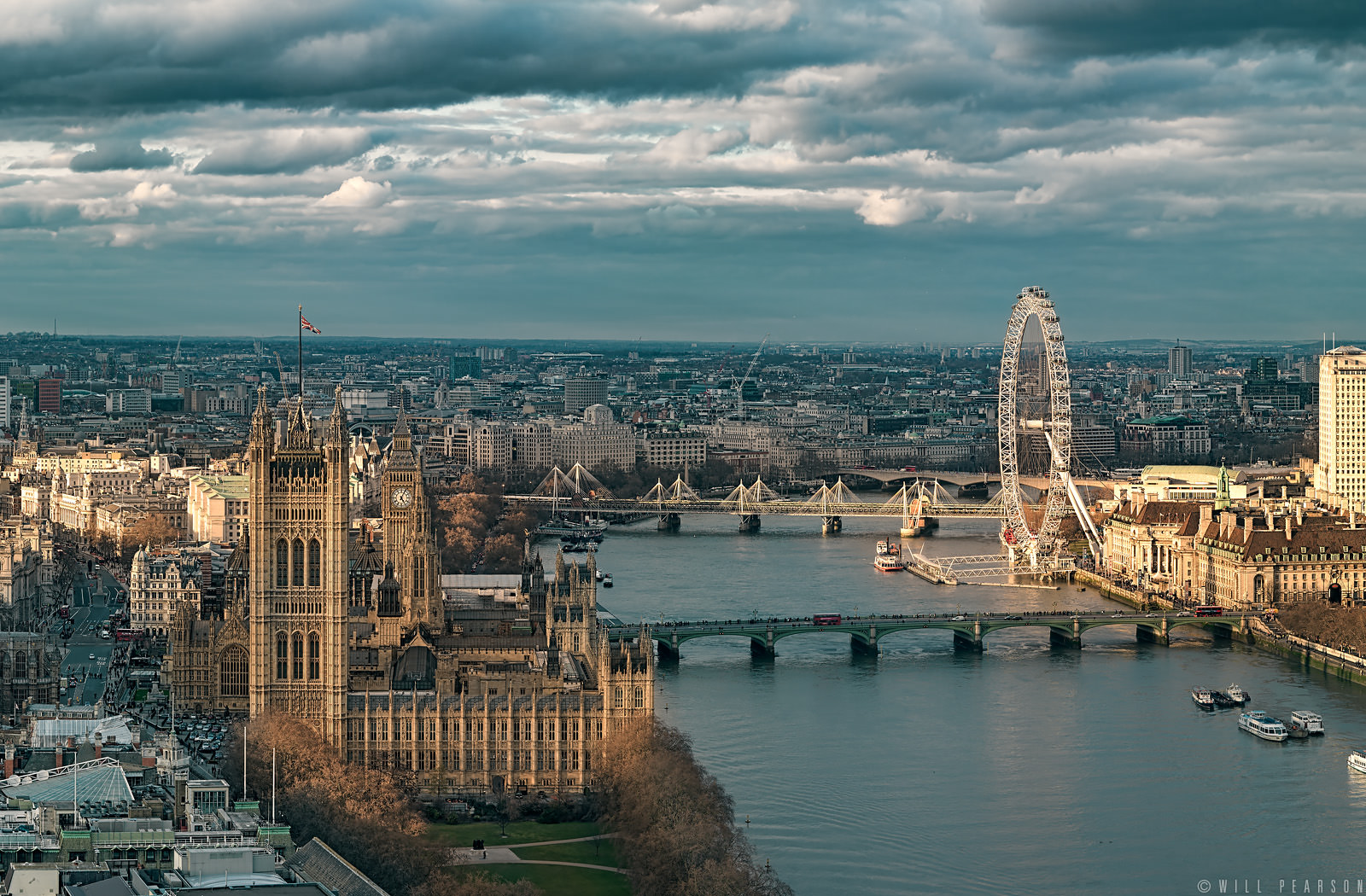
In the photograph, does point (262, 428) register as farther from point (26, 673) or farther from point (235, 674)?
point (26, 673)

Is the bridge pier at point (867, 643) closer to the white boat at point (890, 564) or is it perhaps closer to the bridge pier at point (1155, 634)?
the bridge pier at point (1155, 634)

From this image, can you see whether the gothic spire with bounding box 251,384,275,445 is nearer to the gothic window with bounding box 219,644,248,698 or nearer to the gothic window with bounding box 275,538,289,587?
the gothic window with bounding box 275,538,289,587

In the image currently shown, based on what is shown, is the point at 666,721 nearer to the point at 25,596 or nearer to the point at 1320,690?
the point at 1320,690

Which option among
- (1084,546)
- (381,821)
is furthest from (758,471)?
(381,821)

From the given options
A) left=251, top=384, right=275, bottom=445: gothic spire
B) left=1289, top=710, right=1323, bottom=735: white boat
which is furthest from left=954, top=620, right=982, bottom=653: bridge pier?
left=251, top=384, right=275, bottom=445: gothic spire

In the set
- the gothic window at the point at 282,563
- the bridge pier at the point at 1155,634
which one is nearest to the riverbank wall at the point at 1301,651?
the bridge pier at the point at 1155,634

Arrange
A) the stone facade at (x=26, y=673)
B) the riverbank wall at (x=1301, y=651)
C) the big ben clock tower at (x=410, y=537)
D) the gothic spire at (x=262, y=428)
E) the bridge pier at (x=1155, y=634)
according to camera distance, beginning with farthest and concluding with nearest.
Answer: the bridge pier at (x=1155, y=634)
the riverbank wall at (x=1301, y=651)
the big ben clock tower at (x=410, y=537)
the stone facade at (x=26, y=673)
the gothic spire at (x=262, y=428)

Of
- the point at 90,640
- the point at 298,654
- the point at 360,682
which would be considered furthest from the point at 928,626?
the point at 298,654
